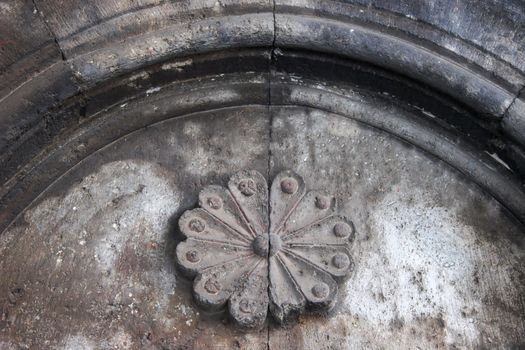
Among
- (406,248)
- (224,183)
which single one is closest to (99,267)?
(224,183)

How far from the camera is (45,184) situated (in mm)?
2941

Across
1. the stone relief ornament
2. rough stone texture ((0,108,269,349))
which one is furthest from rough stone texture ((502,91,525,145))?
rough stone texture ((0,108,269,349))

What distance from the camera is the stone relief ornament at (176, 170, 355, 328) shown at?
2.70 m

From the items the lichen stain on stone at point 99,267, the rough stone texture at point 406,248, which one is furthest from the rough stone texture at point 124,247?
the rough stone texture at point 406,248

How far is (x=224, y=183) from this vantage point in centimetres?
298

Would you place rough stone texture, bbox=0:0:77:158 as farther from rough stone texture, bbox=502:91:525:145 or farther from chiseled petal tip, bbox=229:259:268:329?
rough stone texture, bbox=502:91:525:145

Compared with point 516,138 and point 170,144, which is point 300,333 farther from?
point 516,138

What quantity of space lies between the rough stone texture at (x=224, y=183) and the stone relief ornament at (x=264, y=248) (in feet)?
0.26

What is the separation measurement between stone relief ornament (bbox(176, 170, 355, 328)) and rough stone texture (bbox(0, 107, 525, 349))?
8cm

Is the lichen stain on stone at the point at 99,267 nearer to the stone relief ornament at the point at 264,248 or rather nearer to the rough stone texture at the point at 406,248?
the stone relief ornament at the point at 264,248

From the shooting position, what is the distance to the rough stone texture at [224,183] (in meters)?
2.70

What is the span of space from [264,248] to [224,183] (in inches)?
14.2

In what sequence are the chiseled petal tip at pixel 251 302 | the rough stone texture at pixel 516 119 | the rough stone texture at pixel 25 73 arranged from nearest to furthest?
the chiseled petal tip at pixel 251 302 < the rough stone texture at pixel 25 73 < the rough stone texture at pixel 516 119

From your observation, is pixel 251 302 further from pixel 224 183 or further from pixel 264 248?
pixel 224 183
